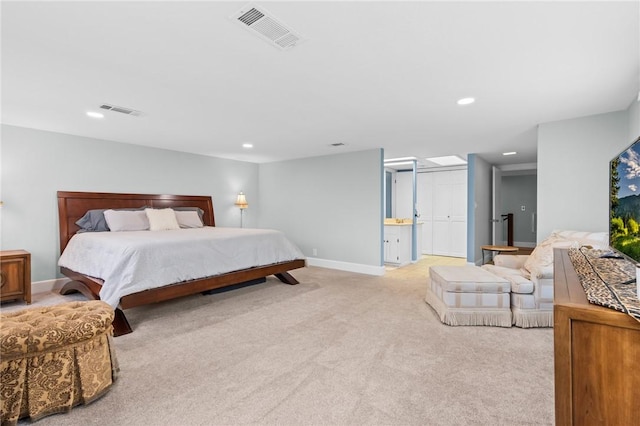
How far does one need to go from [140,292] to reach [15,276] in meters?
1.91

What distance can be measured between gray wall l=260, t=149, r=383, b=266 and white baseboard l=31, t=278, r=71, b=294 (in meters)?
3.70

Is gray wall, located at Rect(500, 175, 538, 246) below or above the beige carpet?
above

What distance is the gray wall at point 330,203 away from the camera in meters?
5.37

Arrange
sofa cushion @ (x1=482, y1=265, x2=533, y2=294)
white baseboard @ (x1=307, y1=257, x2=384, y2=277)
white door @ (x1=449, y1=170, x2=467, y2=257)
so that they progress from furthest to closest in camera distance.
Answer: white door @ (x1=449, y1=170, x2=467, y2=257), white baseboard @ (x1=307, y1=257, x2=384, y2=277), sofa cushion @ (x1=482, y1=265, x2=533, y2=294)

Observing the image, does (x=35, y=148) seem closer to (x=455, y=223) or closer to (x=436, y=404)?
(x=436, y=404)

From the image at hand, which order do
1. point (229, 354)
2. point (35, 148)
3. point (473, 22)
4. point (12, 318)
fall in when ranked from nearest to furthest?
point (473, 22) < point (12, 318) < point (229, 354) < point (35, 148)

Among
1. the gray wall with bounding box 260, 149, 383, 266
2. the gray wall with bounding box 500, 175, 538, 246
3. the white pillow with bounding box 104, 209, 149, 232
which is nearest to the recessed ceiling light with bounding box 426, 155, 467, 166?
the gray wall with bounding box 260, 149, 383, 266

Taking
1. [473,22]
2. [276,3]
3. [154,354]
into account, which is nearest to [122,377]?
[154,354]

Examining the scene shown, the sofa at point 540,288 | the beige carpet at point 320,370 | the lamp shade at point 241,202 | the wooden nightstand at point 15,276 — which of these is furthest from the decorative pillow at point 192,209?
the sofa at point 540,288

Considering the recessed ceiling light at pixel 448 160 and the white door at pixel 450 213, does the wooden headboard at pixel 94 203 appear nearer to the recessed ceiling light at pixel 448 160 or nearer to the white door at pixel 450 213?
the recessed ceiling light at pixel 448 160

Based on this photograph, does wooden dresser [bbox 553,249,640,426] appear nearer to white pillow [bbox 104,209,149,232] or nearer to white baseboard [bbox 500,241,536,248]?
white pillow [bbox 104,209,149,232]

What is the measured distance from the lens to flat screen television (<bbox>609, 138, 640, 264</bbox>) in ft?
4.01

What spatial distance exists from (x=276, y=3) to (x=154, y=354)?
257 centimetres

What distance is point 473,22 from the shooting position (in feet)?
5.61
